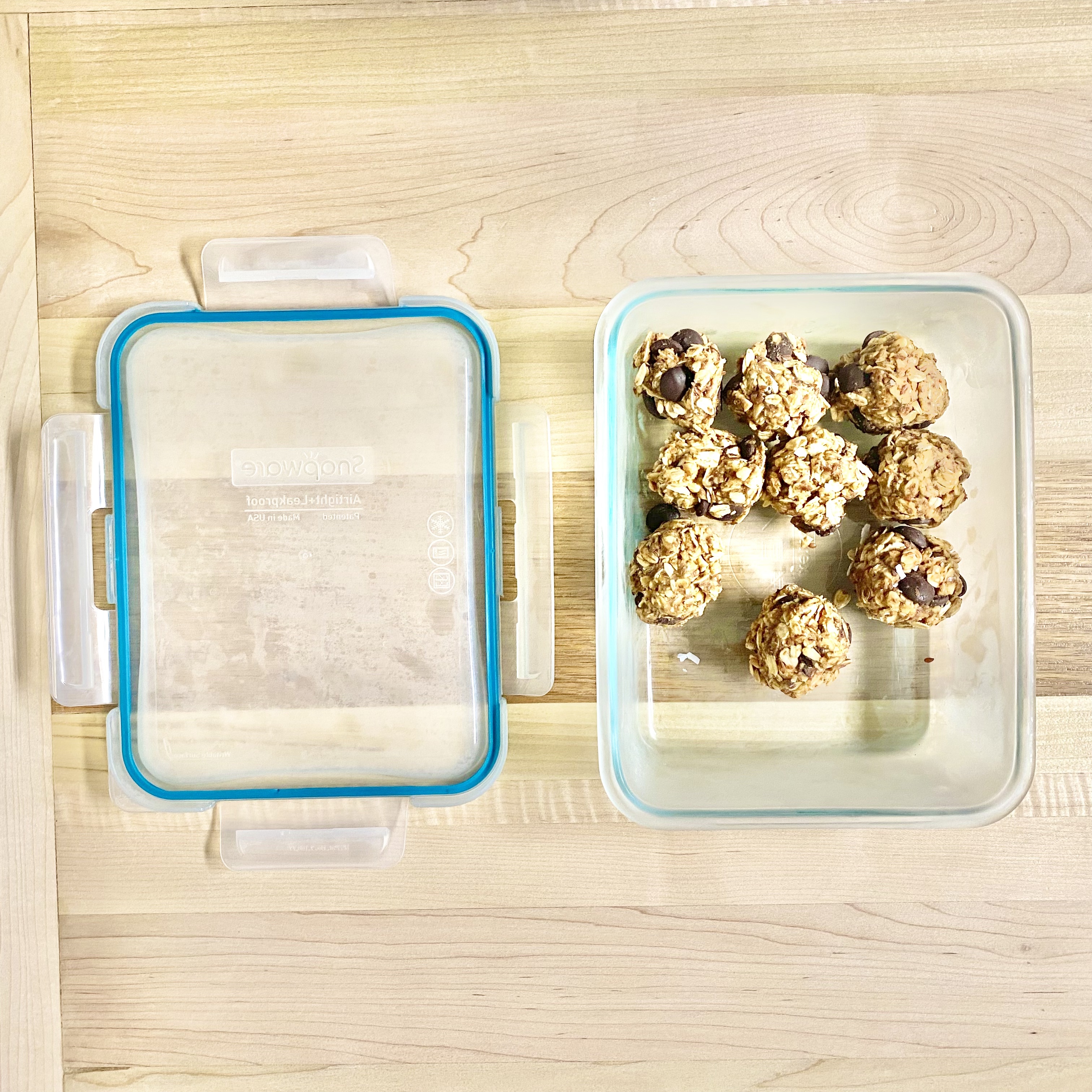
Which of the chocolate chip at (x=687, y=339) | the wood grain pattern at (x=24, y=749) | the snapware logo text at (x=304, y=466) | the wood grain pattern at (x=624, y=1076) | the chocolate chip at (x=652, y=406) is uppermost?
the chocolate chip at (x=687, y=339)

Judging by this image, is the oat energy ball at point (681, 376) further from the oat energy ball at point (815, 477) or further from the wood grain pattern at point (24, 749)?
the wood grain pattern at point (24, 749)

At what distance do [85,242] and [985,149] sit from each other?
602 millimetres

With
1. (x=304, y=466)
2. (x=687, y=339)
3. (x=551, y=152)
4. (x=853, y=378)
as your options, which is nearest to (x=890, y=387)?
(x=853, y=378)

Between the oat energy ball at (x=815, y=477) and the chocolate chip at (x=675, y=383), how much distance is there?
71mm

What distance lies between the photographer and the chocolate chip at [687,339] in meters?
0.55

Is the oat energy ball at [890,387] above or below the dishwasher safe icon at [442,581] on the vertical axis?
above

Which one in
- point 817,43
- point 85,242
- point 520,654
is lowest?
point 520,654

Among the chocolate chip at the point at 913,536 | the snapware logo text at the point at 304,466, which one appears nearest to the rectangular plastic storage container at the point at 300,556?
the snapware logo text at the point at 304,466

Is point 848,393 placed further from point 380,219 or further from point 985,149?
point 380,219

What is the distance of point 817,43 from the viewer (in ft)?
1.93

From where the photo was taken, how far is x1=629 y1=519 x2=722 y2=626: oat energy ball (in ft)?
1.79

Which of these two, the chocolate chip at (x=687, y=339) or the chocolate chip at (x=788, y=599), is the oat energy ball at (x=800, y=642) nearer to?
the chocolate chip at (x=788, y=599)

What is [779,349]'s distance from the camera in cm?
55

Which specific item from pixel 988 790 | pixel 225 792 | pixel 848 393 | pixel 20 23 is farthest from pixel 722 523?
pixel 20 23
